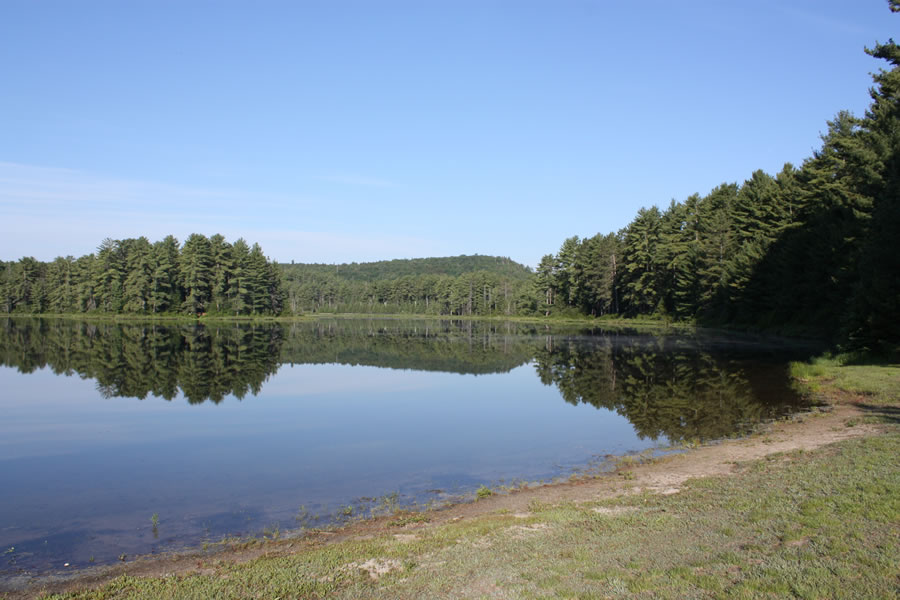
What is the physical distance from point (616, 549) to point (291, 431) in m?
12.6

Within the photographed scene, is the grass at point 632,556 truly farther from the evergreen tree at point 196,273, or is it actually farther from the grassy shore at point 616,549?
the evergreen tree at point 196,273

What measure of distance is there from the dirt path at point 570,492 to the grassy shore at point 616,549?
6 centimetres

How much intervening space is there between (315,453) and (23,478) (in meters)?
6.08

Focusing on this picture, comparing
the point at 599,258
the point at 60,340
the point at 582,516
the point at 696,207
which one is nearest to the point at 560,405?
the point at 582,516

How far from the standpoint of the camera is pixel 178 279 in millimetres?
102812

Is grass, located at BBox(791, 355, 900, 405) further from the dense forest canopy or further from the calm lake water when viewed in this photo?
the dense forest canopy

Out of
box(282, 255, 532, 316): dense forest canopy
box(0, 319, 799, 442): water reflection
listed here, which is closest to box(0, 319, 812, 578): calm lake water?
box(0, 319, 799, 442): water reflection

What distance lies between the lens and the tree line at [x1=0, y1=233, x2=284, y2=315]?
9981cm

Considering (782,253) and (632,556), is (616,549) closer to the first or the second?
(632,556)

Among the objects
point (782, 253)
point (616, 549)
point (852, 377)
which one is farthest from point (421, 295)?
point (616, 549)

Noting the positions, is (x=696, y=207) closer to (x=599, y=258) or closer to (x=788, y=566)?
(x=599, y=258)

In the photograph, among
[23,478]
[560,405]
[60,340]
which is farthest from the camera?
[60,340]

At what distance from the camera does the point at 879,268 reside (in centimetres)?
2653

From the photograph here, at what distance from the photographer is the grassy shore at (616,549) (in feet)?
21.5
